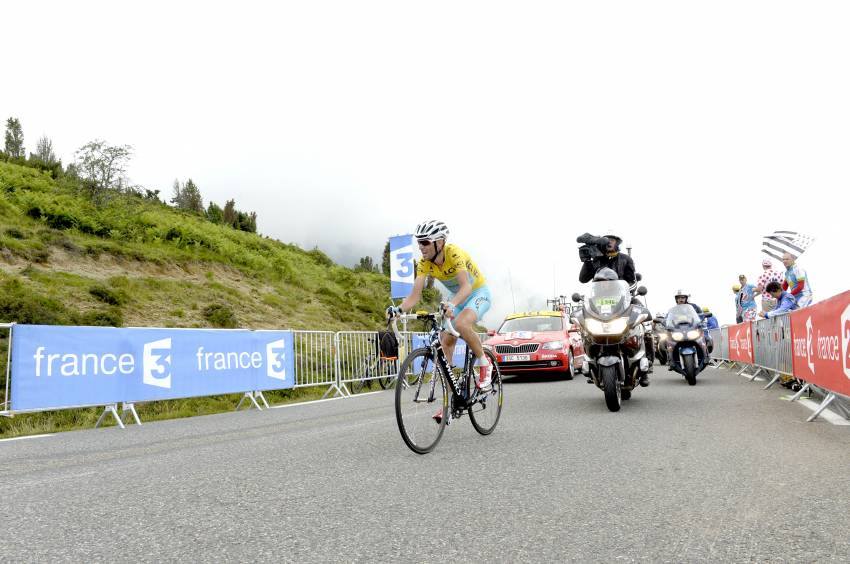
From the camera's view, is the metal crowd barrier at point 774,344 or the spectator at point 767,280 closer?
the metal crowd barrier at point 774,344

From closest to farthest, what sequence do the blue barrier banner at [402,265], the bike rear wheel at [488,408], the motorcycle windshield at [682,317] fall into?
1. the bike rear wheel at [488,408]
2. the motorcycle windshield at [682,317]
3. the blue barrier banner at [402,265]

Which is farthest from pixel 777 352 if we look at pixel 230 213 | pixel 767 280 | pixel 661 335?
pixel 230 213

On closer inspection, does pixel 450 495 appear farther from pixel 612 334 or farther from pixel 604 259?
pixel 604 259

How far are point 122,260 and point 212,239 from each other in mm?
9398

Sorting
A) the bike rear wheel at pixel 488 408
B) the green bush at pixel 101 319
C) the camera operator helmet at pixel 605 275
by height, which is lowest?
the bike rear wheel at pixel 488 408

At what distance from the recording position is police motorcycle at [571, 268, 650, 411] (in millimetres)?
7934

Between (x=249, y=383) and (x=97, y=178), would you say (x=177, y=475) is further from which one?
(x=97, y=178)

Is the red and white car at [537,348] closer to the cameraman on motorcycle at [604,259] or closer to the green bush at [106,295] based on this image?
the cameraman on motorcycle at [604,259]

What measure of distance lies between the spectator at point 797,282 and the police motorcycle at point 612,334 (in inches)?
166

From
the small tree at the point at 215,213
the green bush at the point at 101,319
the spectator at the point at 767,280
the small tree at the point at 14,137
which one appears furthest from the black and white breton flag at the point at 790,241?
the small tree at the point at 14,137

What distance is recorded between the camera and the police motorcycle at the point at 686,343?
39.3 feet

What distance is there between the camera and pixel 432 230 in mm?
5703

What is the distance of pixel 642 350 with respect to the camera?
8.35 meters

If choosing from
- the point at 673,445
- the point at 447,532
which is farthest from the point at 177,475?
the point at 673,445
